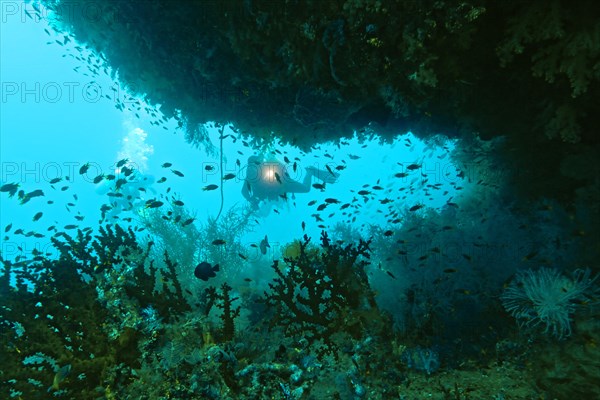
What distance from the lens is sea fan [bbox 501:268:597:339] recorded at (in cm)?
462

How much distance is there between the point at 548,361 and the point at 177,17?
815 cm

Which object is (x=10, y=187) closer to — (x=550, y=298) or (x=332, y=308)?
(x=332, y=308)

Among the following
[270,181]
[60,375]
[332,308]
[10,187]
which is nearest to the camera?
[60,375]

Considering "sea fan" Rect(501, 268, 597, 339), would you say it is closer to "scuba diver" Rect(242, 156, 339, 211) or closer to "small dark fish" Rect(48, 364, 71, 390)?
"small dark fish" Rect(48, 364, 71, 390)

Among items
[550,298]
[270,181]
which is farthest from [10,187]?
[550,298]

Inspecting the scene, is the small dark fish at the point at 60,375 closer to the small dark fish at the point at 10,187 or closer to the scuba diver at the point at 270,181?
the small dark fish at the point at 10,187

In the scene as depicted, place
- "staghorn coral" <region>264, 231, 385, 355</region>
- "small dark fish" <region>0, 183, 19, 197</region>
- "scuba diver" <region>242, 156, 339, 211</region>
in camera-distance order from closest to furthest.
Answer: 1. "staghorn coral" <region>264, 231, 385, 355</region>
2. "small dark fish" <region>0, 183, 19, 197</region>
3. "scuba diver" <region>242, 156, 339, 211</region>

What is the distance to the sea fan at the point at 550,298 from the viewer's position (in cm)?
462

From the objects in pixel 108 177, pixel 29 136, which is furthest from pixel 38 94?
pixel 108 177

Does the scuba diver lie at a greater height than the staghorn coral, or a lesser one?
greater

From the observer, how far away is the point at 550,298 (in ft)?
16.0

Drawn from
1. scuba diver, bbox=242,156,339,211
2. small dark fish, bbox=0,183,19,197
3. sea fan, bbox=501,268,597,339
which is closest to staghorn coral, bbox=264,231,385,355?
sea fan, bbox=501,268,597,339

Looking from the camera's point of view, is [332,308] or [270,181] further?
[270,181]

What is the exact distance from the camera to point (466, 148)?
36.9 ft
